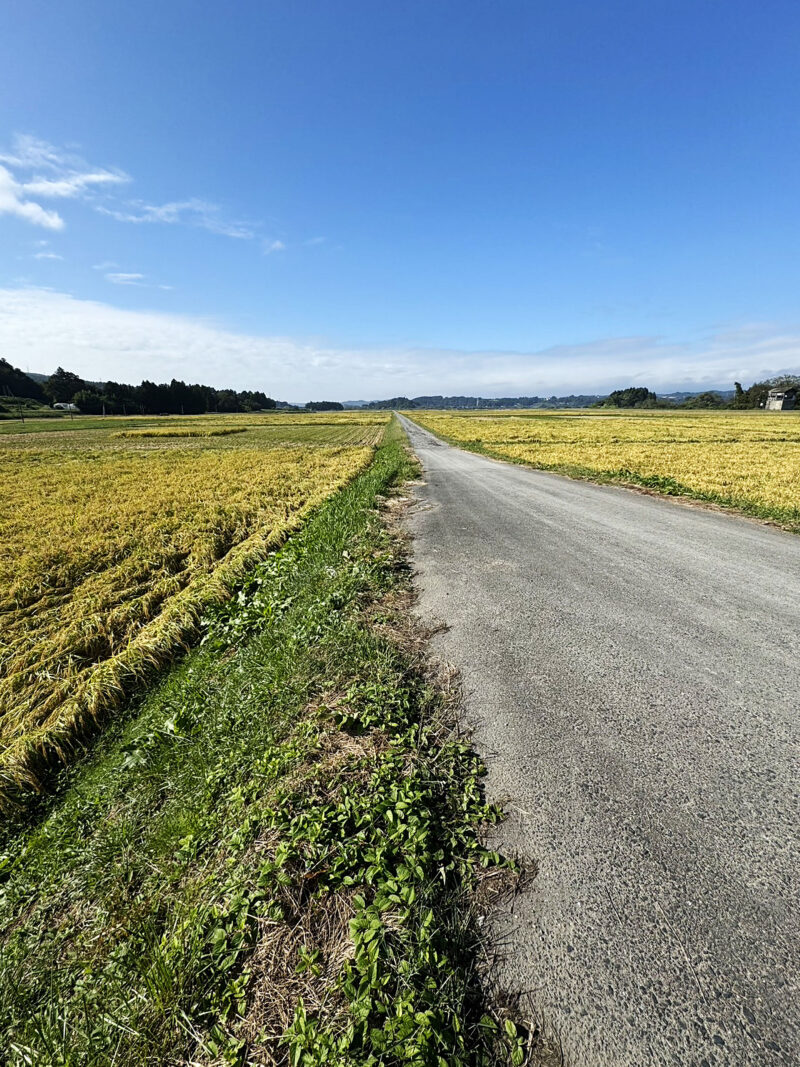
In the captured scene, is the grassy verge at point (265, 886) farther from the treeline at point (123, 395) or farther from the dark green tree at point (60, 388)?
the dark green tree at point (60, 388)

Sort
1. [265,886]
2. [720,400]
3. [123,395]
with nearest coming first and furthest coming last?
[265,886] → [123,395] → [720,400]

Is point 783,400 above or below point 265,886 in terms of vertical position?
above

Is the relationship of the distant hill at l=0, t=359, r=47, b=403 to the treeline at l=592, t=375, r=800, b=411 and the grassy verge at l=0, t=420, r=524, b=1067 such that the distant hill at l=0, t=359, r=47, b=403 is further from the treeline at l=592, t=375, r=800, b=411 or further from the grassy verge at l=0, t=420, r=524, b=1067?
the treeline at l=592, t=375, r=800, b=411

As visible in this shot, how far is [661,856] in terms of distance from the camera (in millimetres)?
2271

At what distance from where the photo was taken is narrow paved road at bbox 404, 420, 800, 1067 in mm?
1691

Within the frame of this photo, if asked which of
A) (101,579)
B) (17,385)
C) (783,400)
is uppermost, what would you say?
(17,385)

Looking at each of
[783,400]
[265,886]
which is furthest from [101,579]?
[783,400]

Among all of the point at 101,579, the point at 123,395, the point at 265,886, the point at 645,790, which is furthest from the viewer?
the point at 123,395

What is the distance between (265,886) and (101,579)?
22.9 ft

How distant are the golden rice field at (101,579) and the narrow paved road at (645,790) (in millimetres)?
3858

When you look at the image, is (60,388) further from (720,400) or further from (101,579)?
(720,400)

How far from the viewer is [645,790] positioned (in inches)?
105

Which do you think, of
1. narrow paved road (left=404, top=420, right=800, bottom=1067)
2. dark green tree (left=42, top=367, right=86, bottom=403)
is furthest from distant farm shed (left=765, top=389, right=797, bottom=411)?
dark green tree (left=42, top=367, right=86, bottom=403)

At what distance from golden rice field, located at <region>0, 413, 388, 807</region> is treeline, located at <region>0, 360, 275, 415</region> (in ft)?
369
